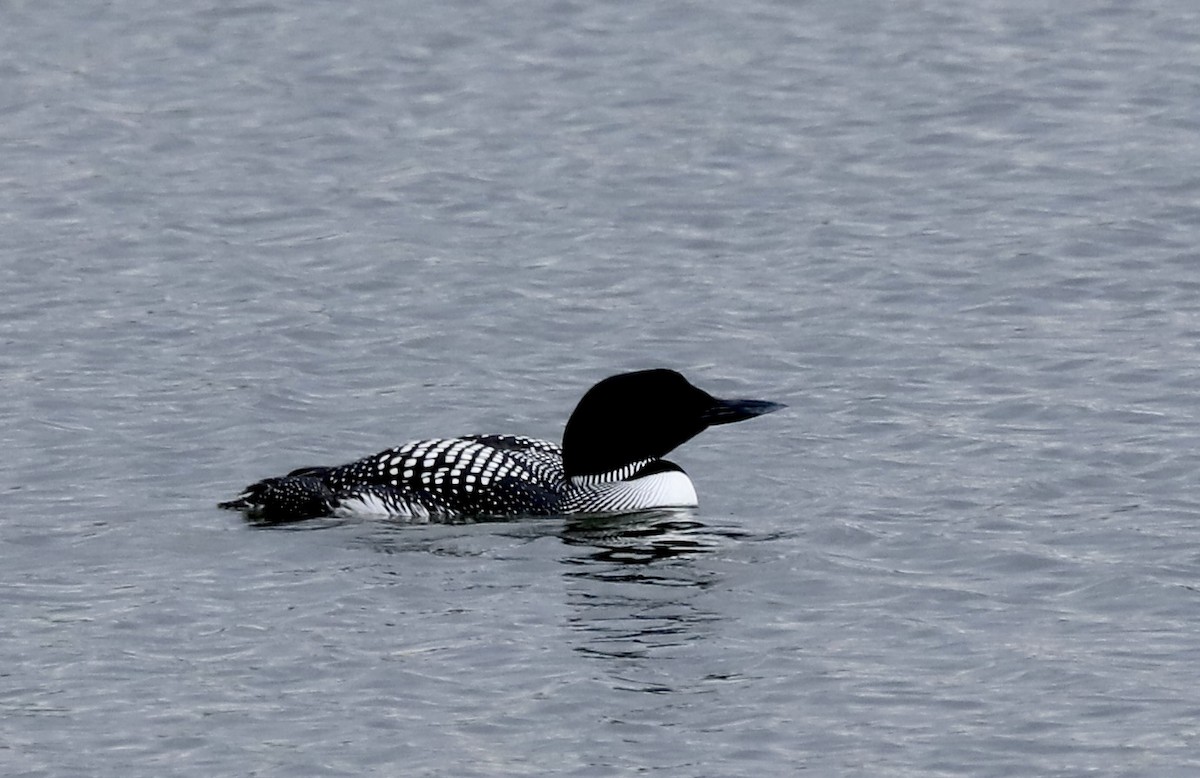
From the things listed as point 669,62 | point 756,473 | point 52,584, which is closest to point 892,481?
point 756,473

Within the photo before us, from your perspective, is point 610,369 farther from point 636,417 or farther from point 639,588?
point 639,588

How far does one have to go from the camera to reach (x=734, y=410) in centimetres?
1039

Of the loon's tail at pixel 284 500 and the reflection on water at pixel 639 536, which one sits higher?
the loon's tail at pixel 284 500

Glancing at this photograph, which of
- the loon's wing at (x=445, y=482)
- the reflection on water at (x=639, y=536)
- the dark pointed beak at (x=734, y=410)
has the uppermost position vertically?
the dark pointed beak at (x=734, y=410)

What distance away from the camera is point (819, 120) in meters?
15.5

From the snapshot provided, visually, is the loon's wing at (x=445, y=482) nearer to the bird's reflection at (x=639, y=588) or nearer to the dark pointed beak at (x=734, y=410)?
the bird's reflection at (x=639, y=588)

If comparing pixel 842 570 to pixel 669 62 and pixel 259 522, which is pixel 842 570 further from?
pixel 669 62

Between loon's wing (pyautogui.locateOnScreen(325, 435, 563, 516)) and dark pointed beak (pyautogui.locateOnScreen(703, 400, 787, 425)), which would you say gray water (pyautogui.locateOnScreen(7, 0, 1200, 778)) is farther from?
dark pointed beak (pyautogui.locateOnScreen(703, 400, 787, 425))

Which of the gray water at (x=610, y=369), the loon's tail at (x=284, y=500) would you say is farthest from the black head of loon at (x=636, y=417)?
the loon's tail at (x=284, y=500)

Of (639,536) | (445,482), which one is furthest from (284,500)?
(639,536)

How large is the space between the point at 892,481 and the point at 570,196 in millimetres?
4504

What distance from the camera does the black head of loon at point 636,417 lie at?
10359 mm

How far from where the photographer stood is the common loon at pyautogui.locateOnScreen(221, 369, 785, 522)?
10.1 metres

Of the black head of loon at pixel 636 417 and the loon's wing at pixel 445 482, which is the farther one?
the black head of loon at pixel 636 417
